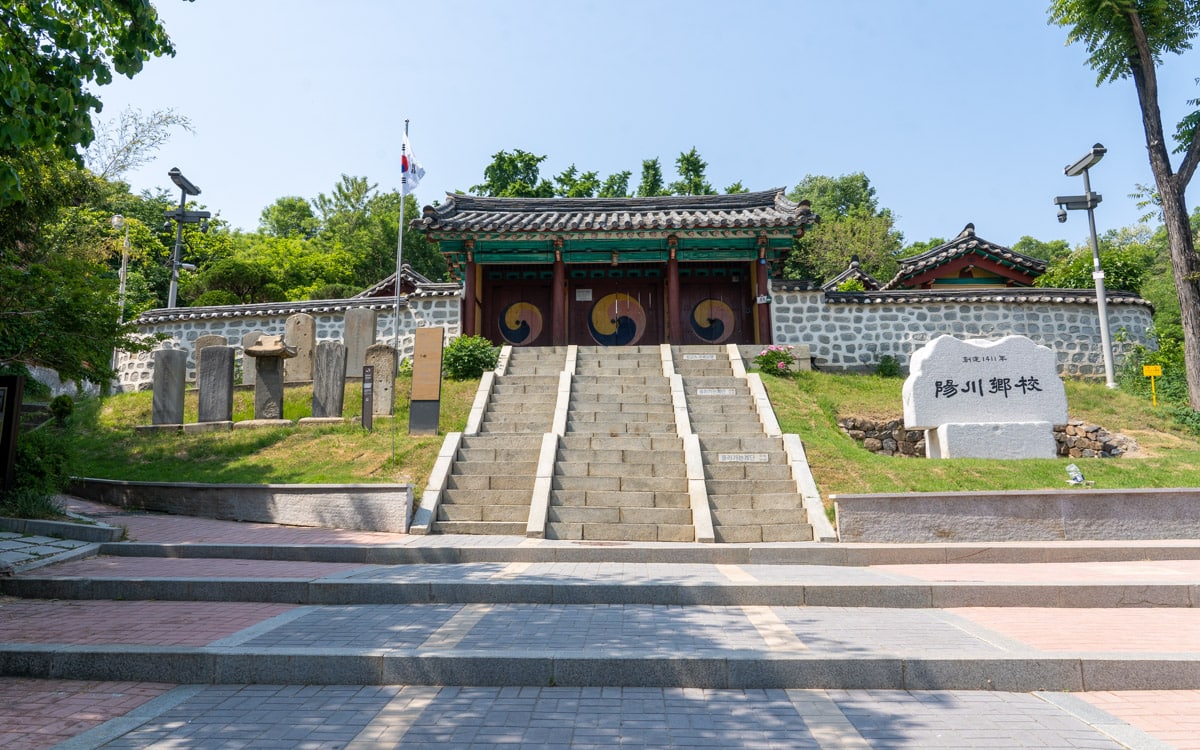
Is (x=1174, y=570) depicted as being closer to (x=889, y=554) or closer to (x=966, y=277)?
(x=889, y=554)

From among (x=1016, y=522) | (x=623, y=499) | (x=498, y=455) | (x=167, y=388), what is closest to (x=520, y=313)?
(x=167, y=388)

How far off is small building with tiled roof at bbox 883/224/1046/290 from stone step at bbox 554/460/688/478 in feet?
52.0

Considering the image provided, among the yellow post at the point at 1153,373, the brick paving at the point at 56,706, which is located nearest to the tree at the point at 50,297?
the brick paving at the point at 56,706

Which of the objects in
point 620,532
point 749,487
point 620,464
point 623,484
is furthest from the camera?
point 620,464

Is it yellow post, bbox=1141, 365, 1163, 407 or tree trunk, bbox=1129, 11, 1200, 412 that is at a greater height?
tree trunk, bbox=1129, 11, 1200, 412

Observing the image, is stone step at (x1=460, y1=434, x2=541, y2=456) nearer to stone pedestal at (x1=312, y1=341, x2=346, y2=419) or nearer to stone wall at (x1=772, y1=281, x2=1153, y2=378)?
stone pedestal at (x1=312, y1=341, x2=346, y2=419)

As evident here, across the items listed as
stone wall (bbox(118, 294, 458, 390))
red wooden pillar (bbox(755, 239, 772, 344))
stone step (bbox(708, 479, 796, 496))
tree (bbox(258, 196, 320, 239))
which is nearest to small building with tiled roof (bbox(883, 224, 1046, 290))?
red wooden pillar (bbox(755, 239, 772, 344))

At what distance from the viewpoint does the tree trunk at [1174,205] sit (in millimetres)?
13578

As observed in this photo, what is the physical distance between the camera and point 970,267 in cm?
2156

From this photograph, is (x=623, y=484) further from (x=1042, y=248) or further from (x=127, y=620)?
(x=1042, y=248)

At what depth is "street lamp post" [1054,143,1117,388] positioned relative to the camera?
50.1 ft

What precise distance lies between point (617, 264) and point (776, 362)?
5.82 meters

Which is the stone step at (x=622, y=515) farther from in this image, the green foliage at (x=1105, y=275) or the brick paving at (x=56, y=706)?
the green foliage at (x=1105, y=275)

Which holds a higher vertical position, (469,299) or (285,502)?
(469,299)
